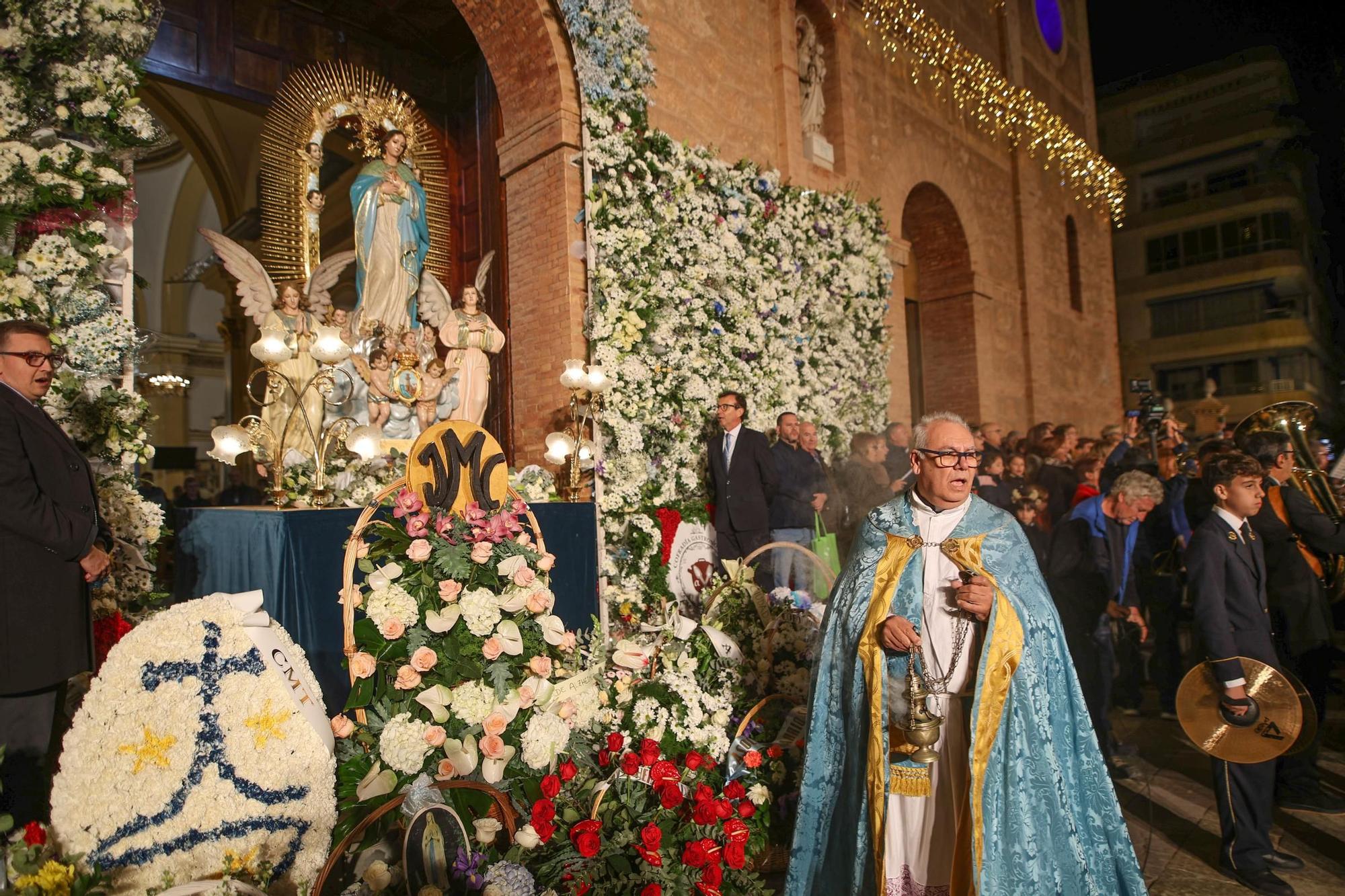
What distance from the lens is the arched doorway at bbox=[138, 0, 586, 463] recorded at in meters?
7.70

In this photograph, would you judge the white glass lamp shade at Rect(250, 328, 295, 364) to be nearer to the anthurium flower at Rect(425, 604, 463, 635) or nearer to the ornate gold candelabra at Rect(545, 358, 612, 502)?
the ornate gold candelabra at Rect(545, 358, 612, 502)

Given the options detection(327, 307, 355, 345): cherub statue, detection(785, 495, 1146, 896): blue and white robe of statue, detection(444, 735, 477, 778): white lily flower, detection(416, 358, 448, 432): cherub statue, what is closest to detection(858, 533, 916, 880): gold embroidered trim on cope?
detection(785, 495, 1146, 896): blue and white robe of statue

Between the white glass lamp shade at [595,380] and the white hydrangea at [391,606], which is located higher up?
the white glass lamp shade at [595,380]

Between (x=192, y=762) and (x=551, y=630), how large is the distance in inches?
49.1

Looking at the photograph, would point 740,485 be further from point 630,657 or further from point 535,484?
point 630,657

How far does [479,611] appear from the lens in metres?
3.07

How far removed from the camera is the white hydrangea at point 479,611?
10.1 feet

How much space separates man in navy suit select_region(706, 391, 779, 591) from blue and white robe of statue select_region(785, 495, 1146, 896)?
420 centimetres

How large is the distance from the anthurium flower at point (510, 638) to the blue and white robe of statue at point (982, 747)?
3.59 ft

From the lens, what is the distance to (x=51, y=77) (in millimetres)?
4285

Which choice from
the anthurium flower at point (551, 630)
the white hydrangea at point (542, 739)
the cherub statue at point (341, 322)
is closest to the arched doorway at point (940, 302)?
the cherub statue at point (341, 322)

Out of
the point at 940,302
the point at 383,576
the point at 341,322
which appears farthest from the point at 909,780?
the point at 940,302

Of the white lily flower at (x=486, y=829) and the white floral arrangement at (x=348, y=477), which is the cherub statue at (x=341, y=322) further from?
the white lily flower at (x=486, y=829)

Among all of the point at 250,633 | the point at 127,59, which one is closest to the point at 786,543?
the point at 250,633
